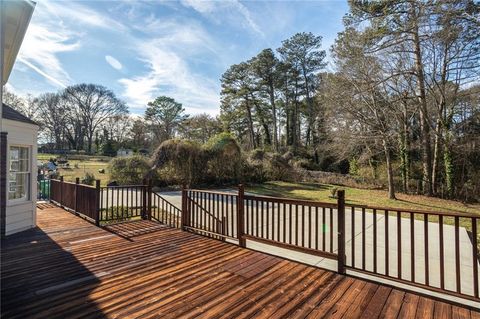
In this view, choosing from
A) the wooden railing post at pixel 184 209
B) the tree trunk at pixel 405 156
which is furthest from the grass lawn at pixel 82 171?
the tree trunk at pixel 405 156

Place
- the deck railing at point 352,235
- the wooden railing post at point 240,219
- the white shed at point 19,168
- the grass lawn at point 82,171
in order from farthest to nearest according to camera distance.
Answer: the grass lawn at point 82,171 → the white shed at point 19,168 → the wooden railing post at point 240,219 → the deck railing at point 352,235

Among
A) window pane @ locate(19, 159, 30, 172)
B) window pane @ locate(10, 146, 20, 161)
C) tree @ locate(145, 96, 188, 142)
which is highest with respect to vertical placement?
tree @ locate(145, 96, 188, 142)

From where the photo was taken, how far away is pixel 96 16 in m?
5.80

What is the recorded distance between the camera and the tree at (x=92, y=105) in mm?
35478

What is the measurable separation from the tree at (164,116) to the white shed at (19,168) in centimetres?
2673

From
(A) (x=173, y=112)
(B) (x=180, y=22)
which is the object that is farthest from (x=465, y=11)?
(A) (x=173, y=112)

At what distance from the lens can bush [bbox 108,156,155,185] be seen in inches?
500

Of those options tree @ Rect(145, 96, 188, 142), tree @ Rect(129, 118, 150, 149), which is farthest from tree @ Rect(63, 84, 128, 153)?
tree @ Rect(145, 96, 188, 142)

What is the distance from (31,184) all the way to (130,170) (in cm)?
759

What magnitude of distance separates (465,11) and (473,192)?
7.80 metres

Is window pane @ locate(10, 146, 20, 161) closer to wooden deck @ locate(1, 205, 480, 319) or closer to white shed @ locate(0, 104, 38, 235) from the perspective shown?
white shed @ locate(0, 104, 38, 235)

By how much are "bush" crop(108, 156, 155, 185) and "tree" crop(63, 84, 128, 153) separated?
1128 inches

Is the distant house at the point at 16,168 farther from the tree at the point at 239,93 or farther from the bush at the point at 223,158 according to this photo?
the tree at the point at 239,93

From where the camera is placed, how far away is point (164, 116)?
105 feet
